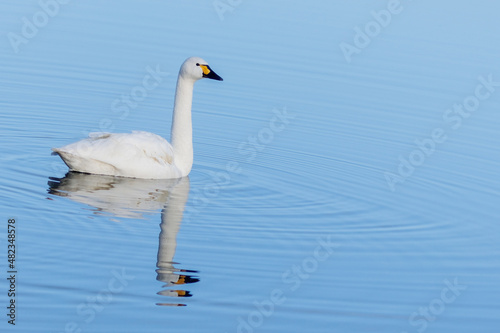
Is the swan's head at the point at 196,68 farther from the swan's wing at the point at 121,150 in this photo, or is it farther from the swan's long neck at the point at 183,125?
the swan's wing at the point at 121,150

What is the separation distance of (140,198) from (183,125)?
2197 mm

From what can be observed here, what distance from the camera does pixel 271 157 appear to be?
45.1 ft

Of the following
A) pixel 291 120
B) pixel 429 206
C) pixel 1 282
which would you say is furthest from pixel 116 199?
pixel 291 120

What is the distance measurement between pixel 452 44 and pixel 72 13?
8.83 meters

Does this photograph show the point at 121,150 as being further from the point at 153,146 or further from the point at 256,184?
the point at 256,184

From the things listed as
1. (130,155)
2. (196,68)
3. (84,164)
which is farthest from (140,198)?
(196,68)

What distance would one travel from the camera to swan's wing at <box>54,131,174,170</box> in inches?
462

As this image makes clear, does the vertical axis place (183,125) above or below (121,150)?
above

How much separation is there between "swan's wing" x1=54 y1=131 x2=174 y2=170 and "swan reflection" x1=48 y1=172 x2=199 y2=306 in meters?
0.23

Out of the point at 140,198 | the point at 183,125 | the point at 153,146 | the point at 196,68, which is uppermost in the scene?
the point at 196,68

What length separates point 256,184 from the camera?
1221 cm

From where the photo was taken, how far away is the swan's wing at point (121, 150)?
1173cm

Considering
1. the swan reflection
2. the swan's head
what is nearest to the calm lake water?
the swan reflection

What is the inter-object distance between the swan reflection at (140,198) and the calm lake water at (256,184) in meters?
0.04
